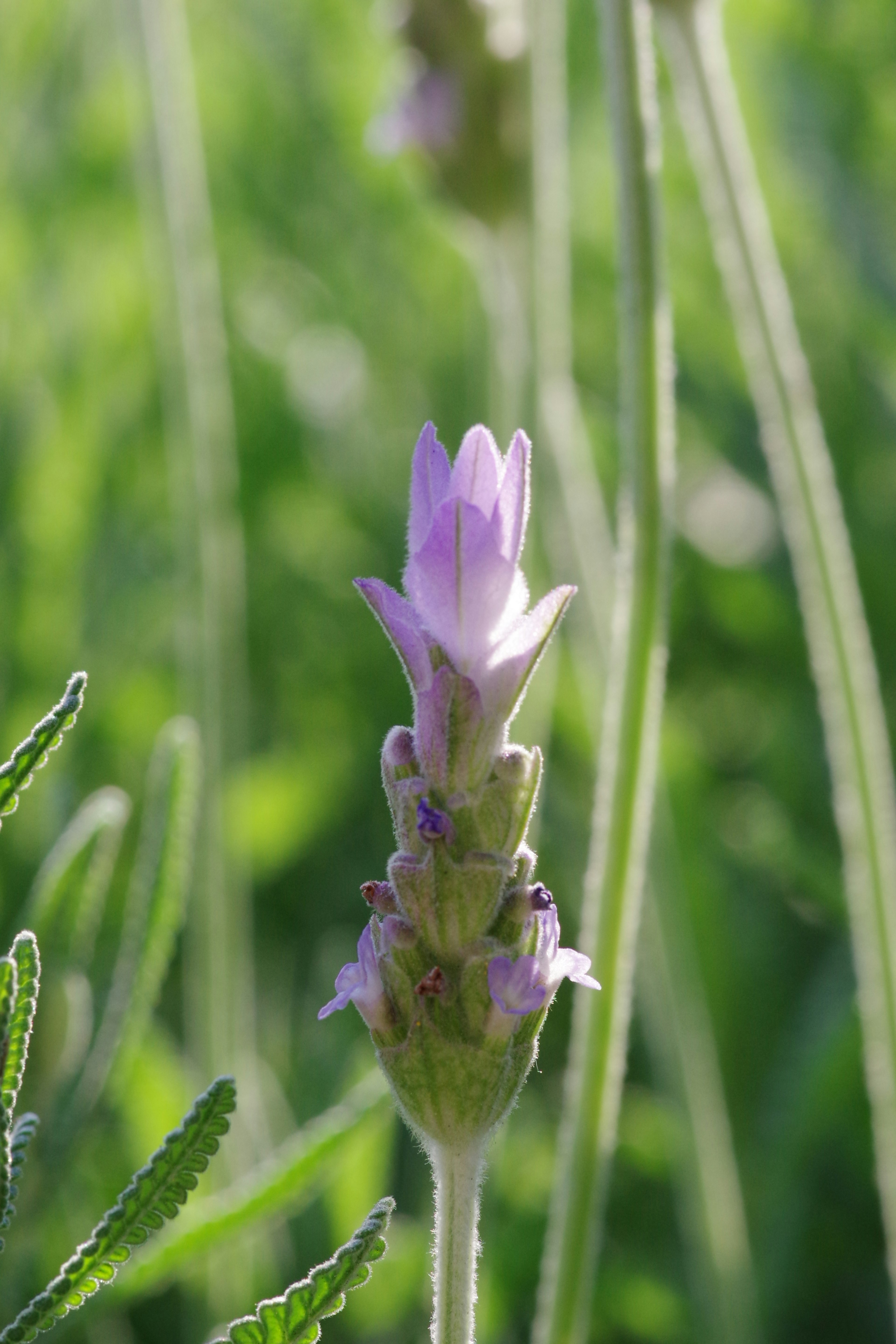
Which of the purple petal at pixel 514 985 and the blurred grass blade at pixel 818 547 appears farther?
the blurred grass blade at pixel 818 547

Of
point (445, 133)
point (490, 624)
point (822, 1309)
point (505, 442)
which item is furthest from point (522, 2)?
point (822, 1309)

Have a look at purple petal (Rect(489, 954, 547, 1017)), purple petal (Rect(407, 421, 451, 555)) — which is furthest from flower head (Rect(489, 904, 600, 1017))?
purple petal (Rect(407, 421, 451, 555))

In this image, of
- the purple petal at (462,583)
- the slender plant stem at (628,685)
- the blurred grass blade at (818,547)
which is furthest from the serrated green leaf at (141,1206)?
the blurred grass blade at (818,547)

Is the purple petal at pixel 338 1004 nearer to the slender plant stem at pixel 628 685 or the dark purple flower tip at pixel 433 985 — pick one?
the dark purple flower tip at pixel 433 985

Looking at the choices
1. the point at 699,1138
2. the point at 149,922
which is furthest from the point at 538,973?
the point at 699,1138

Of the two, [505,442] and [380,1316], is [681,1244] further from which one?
[505,442]
